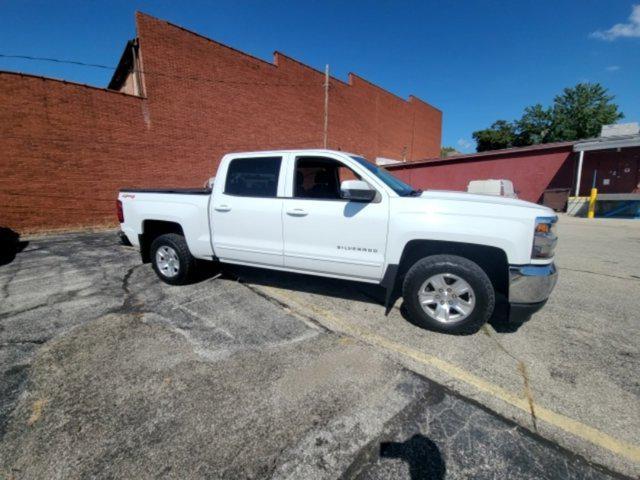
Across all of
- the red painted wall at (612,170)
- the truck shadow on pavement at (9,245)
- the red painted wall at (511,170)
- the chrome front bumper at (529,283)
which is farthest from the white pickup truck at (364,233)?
the red painted wall at (612,170)

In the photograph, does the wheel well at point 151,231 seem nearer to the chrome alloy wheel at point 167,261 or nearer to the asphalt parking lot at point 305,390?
the chrome alloy wheel at point 167,261

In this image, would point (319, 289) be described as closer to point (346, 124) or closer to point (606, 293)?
point (606, 293)

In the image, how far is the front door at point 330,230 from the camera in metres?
3.48

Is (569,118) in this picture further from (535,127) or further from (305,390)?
(305,390)

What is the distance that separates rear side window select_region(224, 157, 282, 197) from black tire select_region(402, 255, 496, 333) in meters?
2.00

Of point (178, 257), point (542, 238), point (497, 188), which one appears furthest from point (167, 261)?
point (497, 188)

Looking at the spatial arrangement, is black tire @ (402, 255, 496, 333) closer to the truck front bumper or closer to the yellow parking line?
the truck front bumper

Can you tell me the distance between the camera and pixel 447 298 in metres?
3.29

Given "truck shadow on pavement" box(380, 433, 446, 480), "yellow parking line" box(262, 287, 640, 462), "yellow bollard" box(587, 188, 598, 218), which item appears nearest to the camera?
"truck shadow on pavement" box(380, 433, 446, 480)

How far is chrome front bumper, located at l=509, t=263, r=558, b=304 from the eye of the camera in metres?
2.98

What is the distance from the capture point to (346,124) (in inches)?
938

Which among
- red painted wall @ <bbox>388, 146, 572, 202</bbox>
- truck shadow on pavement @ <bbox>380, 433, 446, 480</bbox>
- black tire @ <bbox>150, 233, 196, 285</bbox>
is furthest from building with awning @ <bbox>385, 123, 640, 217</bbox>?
black tire @ <bbox>150, 233, 196, 285</bbox>

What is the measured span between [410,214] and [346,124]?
72.8 ft

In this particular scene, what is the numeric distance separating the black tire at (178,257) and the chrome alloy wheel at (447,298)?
3.30 metres
